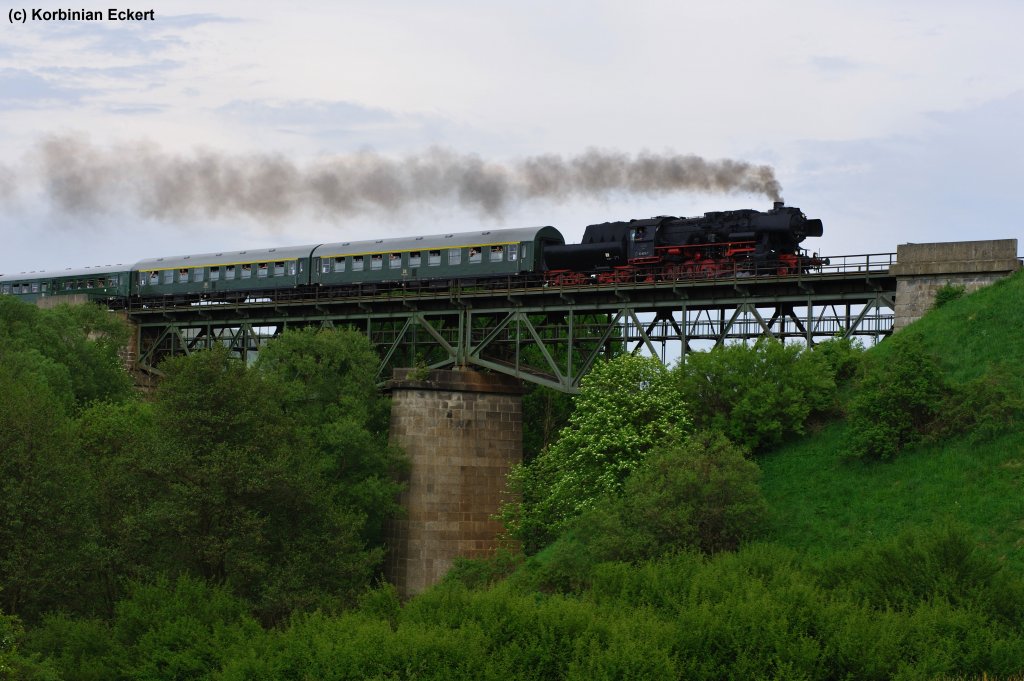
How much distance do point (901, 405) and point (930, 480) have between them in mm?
3620

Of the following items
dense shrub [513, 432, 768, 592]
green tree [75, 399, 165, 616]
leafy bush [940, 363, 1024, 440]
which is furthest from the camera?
green tree [75, 399, 165, 616]

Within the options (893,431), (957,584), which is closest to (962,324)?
(893,431)

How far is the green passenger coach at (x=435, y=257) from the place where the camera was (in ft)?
220

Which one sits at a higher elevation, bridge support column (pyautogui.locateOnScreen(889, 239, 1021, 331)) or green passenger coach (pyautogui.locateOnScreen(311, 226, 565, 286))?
green passenger coach (pyautogui.locateOnScreen(311, 226, 565, 286))

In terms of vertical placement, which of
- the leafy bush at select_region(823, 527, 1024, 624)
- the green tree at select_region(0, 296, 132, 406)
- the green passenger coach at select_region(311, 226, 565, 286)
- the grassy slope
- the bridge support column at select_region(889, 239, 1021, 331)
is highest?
the green passenger coach at select_region(311, 226, 565, 286)

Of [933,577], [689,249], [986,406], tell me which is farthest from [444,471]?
[933,577]

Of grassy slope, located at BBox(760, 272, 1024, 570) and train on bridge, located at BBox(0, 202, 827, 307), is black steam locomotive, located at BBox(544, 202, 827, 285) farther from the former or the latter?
grassy slope, located at BBox(760, 272, 1024, 570)

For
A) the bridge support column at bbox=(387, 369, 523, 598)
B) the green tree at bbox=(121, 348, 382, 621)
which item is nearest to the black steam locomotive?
the bridge support column at bbox=(387, 369, 523, 598)

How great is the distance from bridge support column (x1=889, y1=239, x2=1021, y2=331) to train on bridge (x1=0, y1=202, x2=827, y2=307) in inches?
135

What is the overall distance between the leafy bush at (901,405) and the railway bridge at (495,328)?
309 inches

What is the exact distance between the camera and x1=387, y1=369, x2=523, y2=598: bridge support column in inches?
2532

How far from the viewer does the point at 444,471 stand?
64.9m

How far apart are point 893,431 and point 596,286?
17.9 m

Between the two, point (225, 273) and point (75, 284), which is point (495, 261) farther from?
point (75, 284)
